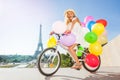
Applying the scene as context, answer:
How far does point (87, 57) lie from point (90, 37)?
0.37 meters

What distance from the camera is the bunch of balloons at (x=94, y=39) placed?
15.7 ft

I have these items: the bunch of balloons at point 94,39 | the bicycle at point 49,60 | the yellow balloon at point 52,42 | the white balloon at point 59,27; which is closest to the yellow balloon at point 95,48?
the bunch of balloons at point 94,39

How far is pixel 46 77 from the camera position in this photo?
14.0ft

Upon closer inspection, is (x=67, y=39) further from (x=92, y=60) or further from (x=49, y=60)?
(x=92, y=60)

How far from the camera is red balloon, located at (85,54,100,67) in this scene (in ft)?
15.6

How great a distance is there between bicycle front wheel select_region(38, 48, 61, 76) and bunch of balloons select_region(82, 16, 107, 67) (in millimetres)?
628

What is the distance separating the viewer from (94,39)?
15.8 ft

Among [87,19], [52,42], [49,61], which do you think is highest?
[87,19]

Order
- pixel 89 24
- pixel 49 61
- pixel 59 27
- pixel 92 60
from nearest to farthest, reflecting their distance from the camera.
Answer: pixel 49 61 < pixel 59 27 < pixel 92 60 < pixel 89 24

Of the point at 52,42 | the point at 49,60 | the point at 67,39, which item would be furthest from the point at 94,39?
the point at 49,60

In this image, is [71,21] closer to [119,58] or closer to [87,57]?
[87,57]

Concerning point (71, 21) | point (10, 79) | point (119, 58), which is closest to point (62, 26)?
point (71, 21)

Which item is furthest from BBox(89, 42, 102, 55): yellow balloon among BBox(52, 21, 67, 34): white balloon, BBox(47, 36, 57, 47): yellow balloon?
BBox(47, 36, 57, 47): yellow balloon

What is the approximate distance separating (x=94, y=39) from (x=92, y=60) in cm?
38
